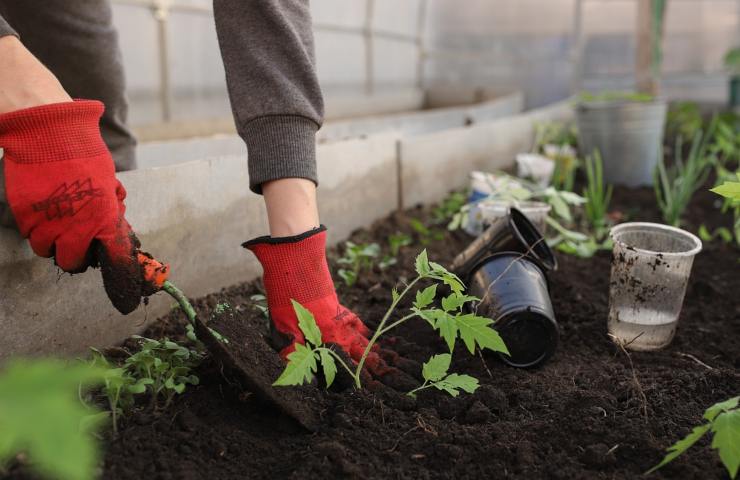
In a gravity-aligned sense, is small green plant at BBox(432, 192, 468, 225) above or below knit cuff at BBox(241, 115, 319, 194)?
below

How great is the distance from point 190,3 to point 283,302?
12.3 feet

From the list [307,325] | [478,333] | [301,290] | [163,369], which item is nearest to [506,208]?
[301,290]

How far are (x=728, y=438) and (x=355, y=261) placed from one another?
1235 millimetres

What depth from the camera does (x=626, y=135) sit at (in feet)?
11.2

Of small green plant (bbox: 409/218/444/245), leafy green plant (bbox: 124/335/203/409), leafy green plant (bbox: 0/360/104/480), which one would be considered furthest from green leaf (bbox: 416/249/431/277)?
small green plant (bbox: 409/218/444/245)

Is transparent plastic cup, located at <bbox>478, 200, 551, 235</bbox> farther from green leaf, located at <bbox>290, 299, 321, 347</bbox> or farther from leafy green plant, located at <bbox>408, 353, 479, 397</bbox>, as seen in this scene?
Result: green leaf, located at <bbox>290, 299, 321, 347</bbox>

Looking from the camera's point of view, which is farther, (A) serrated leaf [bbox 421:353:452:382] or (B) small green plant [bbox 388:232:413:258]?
(B) small green plant [bbox 388:232:413:258]

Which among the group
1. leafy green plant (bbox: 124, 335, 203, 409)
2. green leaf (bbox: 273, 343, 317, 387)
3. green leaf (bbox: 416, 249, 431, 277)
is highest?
green leaf (bbox: 416, 249, 431, 277)

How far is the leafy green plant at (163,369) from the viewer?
1160 mm

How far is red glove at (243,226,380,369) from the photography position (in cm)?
136

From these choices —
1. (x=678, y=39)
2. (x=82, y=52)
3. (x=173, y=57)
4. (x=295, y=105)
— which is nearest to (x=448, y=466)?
(x=295, y=105)

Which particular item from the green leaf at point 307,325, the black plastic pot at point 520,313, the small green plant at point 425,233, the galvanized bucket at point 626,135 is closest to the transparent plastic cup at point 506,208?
the small green plant at point 425,233

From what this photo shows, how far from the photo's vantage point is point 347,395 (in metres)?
1.24

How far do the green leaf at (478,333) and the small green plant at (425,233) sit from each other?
1.20 metres
